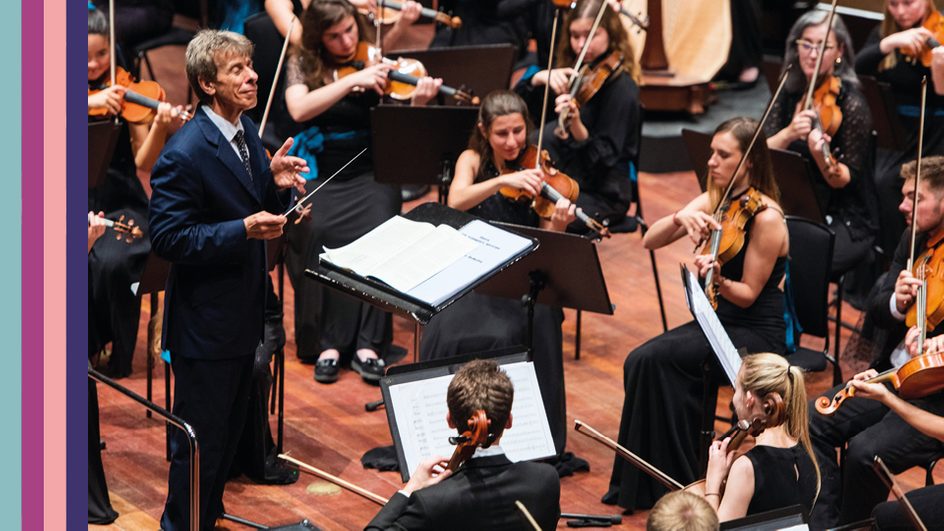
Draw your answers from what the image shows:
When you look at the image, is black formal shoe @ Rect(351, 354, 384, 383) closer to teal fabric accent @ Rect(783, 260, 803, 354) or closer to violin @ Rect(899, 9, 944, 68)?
teal fabric accent @ Rect(783, 260, 803, 354)

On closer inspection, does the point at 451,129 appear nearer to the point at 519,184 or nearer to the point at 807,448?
the point at 519,184

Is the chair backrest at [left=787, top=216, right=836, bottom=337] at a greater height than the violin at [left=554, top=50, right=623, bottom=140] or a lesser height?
lesser

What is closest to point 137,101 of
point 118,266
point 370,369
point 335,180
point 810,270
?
point 118,266

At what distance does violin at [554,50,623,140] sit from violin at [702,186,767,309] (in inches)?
41.7

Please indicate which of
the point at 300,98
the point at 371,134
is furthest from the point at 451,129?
the point at 300,98

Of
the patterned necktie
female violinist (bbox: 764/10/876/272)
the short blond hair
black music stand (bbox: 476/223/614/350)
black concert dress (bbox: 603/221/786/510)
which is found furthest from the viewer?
female violinist (bbox: 764/10/876/272)

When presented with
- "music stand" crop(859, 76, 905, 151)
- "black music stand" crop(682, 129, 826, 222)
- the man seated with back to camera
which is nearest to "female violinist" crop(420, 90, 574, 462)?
"black music stand" crop(682, 129, 826, 222)

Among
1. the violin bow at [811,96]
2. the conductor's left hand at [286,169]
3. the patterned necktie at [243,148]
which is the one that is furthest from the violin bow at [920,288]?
the patterned necktie at [243,148]

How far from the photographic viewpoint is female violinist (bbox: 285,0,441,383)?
4898 mm

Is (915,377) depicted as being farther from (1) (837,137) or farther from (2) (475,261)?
(1) (837,137)

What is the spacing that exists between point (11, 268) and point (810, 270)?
9.06 feet

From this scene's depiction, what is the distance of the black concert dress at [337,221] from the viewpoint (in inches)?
199

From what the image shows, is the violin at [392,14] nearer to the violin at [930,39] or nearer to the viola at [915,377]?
the violin at [930,39]

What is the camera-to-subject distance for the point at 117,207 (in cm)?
498
